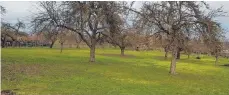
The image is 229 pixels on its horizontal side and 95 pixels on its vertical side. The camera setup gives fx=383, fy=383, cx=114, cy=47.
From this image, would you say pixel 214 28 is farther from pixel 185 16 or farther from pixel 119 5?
pixel 119 5

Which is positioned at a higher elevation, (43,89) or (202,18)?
(202,18)

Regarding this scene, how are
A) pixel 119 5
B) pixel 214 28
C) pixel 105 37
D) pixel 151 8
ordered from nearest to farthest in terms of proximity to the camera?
pixel 214 28, pixel 151 8, pixel 119 5, pixel 105 37

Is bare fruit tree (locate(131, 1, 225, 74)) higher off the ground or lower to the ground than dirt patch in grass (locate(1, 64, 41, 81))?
higher

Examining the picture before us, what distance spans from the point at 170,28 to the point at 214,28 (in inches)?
162

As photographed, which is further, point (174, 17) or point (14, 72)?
point (174, 17)

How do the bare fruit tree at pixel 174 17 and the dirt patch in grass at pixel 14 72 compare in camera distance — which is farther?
the bare fruit tree at pixel 174 17

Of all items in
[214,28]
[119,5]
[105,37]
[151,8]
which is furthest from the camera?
[105,37]

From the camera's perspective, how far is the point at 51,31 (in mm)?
44625

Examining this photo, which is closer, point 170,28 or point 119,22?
point 170,28

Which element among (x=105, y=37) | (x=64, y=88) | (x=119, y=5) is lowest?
(x=64, y=88)

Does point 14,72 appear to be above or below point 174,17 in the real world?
below

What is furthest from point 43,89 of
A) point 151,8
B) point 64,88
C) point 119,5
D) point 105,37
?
point 105,37

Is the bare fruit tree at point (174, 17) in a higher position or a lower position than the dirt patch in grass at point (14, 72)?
higher

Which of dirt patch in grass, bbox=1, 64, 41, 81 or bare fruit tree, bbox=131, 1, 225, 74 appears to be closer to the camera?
dirt patch in grass, bbox=1, 64, 41, 81
